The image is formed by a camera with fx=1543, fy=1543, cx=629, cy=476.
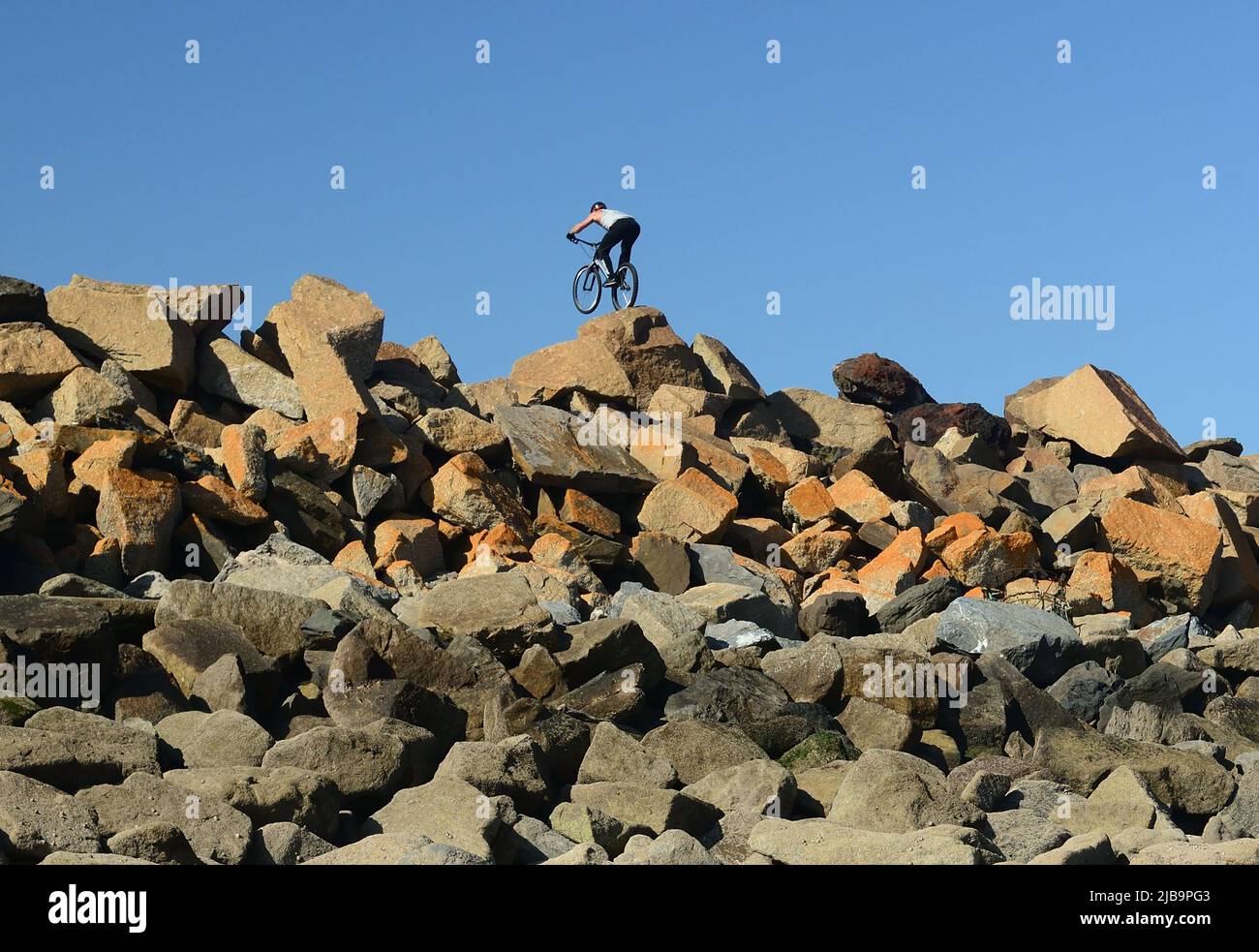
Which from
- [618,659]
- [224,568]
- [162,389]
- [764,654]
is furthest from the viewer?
[162,389]

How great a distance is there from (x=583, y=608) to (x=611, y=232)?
7.79 m

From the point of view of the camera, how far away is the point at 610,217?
18.8 meters

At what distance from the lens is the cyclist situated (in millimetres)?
18750

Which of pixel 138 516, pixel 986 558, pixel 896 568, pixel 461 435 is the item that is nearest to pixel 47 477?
pixel 138 516

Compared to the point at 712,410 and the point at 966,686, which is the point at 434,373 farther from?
the point at 966,686

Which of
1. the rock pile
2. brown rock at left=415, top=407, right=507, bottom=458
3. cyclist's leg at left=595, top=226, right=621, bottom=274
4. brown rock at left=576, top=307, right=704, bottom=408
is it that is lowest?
the rock pile

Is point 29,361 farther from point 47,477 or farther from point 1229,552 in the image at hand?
point 1229,552

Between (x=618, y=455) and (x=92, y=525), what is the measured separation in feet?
17.1

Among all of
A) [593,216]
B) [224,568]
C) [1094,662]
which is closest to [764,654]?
[1094,662]

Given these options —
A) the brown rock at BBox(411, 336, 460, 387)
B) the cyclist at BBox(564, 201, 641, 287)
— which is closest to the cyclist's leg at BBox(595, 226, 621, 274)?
the cyclist at BBox(564, 201, 641, 287)

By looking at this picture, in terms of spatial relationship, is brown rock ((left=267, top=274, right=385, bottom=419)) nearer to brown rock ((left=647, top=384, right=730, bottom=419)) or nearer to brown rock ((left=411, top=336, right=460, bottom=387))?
brown rock ((left=411, top=336, right=460, bottom=387))

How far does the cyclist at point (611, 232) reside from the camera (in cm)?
1875

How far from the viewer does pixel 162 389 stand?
598 inches

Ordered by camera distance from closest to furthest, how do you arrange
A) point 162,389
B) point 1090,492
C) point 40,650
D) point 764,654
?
point 40,650 → point 764,654 → point 162,389 → point 1090,492
